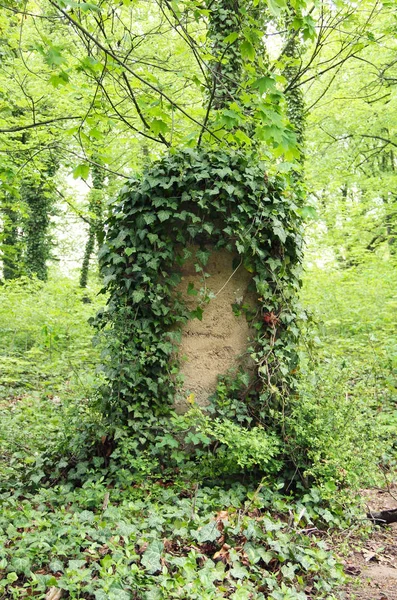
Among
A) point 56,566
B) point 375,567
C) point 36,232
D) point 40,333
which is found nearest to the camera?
point 56,566

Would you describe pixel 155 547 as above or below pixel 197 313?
below

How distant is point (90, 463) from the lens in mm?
4320

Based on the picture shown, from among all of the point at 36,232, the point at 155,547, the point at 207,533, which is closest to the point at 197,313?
the point at 207,533

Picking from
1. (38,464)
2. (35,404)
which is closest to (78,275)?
(35,404)

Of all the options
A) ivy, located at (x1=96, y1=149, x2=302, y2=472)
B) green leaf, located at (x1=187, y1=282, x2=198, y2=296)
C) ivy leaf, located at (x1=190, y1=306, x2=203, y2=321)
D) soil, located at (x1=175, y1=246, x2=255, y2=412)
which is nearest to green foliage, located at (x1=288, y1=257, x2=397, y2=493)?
ivy, located at (x1=96, y1=149, x2=302, y2=472)

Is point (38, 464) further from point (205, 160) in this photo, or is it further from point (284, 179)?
point (284, 179)

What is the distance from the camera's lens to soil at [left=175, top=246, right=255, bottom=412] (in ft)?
15.6

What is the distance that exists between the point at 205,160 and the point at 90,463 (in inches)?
126

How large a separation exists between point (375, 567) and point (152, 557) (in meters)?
1.87

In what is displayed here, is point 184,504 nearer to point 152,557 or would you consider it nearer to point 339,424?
point 152,557

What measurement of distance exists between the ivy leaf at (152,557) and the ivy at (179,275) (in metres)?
1.53

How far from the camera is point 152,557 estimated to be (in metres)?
2.76

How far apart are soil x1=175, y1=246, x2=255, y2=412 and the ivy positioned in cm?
10

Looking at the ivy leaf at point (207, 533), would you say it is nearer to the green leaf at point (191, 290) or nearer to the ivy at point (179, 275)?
the ivy at point (179, 275)
